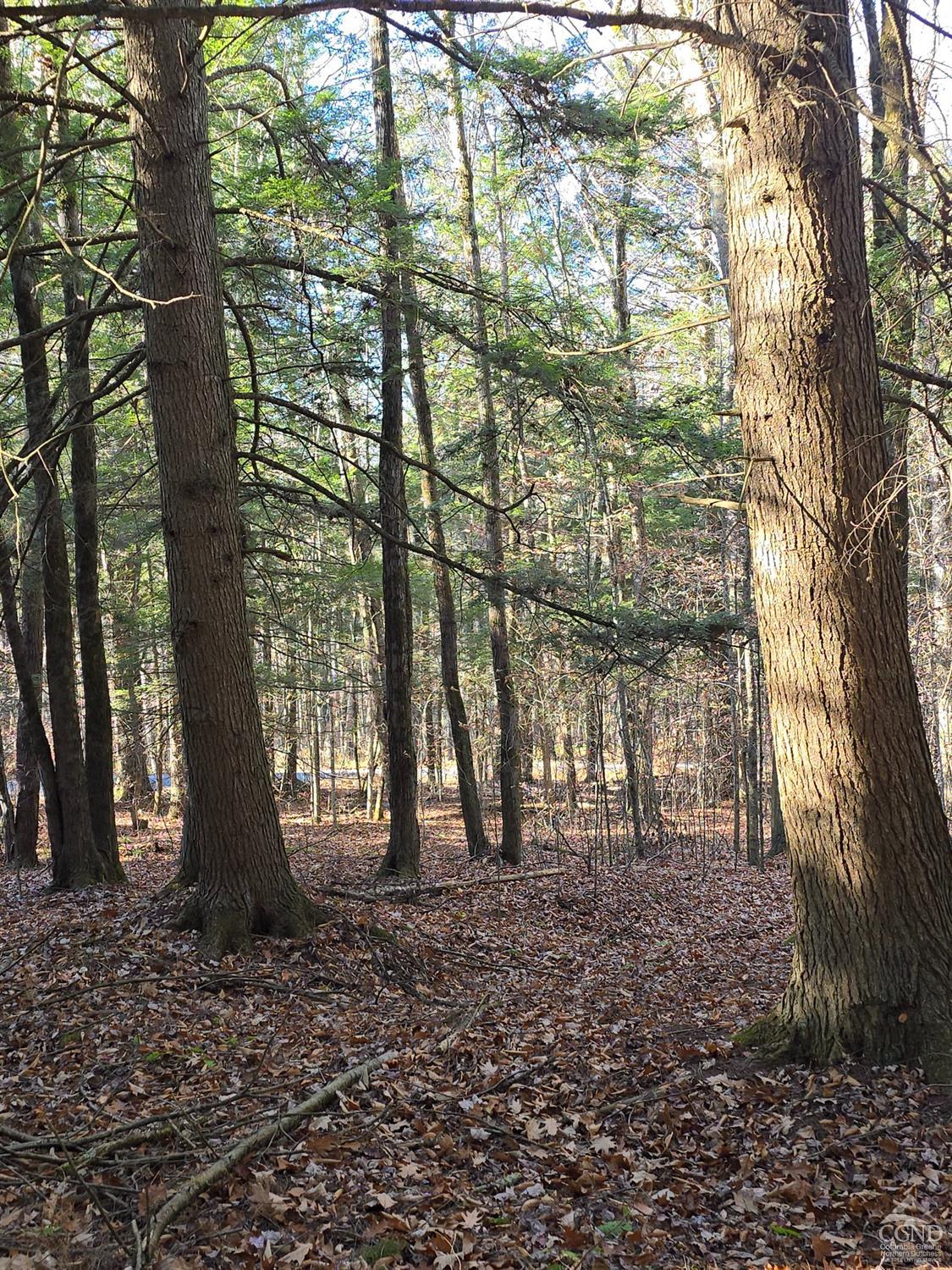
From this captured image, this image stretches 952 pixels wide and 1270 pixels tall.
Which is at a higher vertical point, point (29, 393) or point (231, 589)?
point (29, 393)

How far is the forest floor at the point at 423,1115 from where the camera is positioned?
11.1ft

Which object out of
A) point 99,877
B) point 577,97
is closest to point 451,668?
point 99,877

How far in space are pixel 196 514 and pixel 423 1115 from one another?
435 centimetres

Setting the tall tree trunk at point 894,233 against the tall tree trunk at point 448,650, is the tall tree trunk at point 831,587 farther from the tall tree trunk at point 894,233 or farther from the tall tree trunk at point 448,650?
the tall tree trunk at point 448,650

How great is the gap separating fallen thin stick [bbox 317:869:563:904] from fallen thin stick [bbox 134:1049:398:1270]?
130 inches

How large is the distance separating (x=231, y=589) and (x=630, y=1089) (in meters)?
4.33

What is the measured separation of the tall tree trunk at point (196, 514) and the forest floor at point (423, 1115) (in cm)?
65

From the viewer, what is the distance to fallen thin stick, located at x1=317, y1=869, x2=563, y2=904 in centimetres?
828

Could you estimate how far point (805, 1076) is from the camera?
14.7ft

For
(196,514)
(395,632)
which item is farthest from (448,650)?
(196,514)

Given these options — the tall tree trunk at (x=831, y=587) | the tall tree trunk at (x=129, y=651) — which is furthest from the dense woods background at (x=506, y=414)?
the tall tree trunk at (x=129, y=651)

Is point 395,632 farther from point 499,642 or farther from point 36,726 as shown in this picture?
point 36,726

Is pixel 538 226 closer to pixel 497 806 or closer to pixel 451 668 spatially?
pixel 451 668

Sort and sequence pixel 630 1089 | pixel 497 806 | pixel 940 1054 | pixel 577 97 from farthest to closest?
pixel 497 806
pixel 577 97
pixel 630 1089
pixel 940 1054
